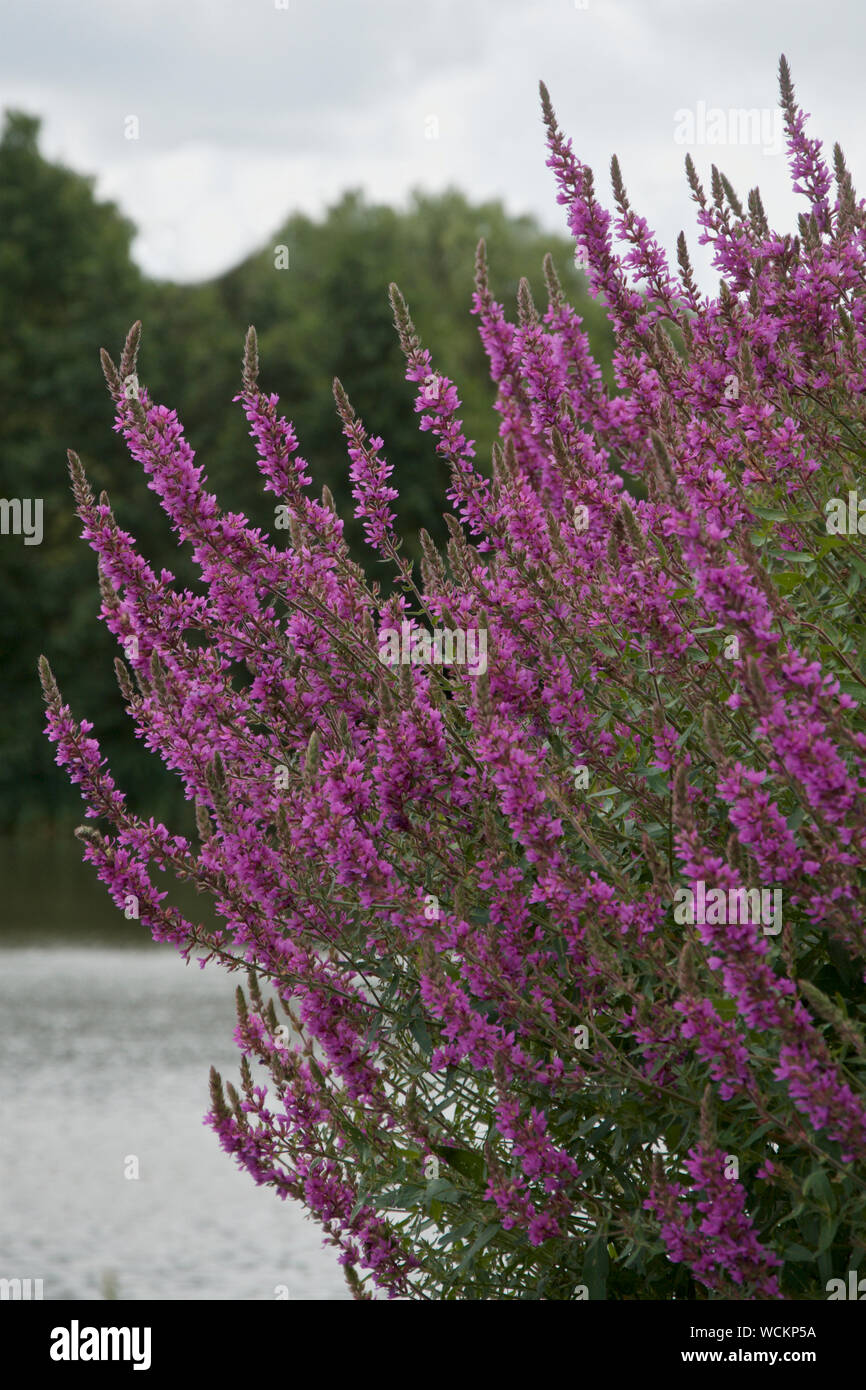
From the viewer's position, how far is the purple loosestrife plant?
4012 millimetres

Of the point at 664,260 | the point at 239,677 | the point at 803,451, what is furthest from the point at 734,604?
the point at 239,677

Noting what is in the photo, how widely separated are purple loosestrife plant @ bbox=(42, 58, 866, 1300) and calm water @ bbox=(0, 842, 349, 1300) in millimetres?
3950

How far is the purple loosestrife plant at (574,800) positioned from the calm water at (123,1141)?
3.95m

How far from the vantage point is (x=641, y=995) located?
4.27 meters

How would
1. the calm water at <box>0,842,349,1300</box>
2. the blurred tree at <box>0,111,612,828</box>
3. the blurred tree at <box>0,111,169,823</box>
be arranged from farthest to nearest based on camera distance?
the blurred tree at <box>0,111,612,828</box>
the blurred tree at <box>0,111,169,823</box>
the calm water at <box>0,842,349,1300</box>

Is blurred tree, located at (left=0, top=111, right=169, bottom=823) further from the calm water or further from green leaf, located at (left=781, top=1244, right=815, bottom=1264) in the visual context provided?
green leaf, located at (left=781, top=1244, right=815, bottom=1264)

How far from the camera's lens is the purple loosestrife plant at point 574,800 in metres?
4.01

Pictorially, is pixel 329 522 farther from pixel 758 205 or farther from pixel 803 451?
pixel 758 205

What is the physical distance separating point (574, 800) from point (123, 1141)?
17205 millimetres

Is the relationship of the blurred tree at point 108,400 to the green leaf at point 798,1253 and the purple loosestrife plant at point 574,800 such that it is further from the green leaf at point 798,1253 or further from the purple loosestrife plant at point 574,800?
the green leaf at point 798,1253

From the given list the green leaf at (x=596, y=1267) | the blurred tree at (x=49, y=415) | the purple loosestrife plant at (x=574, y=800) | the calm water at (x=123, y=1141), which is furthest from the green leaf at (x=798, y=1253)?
the blurred tree at (x=49, y=415)

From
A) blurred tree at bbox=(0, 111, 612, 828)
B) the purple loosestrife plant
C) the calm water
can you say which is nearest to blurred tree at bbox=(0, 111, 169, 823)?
blurred tree at bbox=(0, 111, 612, 828)

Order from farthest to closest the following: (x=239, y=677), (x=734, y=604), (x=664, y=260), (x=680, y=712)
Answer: (x=239, y=677)
(x=664, y=260)
(x=680, y=712)
(x=734, y=604)

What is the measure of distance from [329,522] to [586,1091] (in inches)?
83.9
